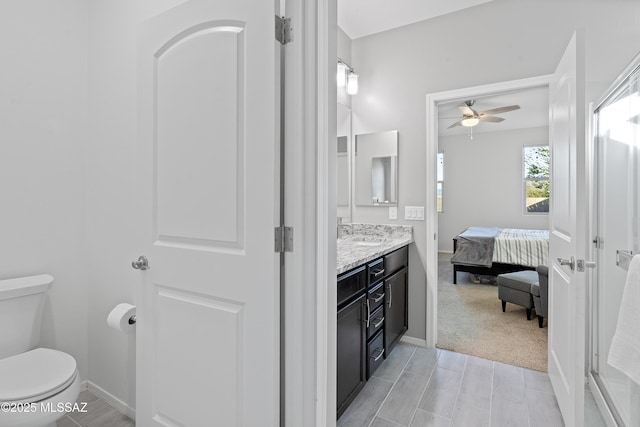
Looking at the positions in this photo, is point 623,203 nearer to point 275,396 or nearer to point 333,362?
point 333,362

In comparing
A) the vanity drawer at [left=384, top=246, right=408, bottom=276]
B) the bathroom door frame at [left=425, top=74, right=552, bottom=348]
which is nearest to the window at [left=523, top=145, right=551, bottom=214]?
the bathroom door frame at [left=425, top=74, right=552, bottom=348]

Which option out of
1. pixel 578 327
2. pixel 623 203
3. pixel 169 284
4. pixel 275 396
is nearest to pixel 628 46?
pixel 623 203

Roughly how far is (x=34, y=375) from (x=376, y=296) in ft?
5.76

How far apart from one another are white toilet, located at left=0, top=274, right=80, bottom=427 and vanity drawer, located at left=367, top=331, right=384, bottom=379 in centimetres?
149

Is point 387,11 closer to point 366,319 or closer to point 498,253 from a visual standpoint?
point 366,319

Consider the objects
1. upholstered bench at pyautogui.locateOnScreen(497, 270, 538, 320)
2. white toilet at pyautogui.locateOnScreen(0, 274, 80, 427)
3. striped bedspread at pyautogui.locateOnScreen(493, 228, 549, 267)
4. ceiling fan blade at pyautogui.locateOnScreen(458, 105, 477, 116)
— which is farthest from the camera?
ceiling fan blade at pyautogui.locateOnScreen(458, 105, 477, 116)

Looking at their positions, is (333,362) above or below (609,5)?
below

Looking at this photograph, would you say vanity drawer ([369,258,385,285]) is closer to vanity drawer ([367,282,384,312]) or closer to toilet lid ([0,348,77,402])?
vanity drawer ([367,282,384,312])

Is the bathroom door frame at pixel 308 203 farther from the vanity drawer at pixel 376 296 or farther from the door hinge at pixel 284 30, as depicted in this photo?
the vanity drawer at pixel 376 296

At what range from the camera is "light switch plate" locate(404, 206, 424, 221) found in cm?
275

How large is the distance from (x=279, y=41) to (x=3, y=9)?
162 cm

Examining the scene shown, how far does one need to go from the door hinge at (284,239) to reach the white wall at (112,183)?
986 millimetres

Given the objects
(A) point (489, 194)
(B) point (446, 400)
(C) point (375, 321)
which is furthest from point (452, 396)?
(A) point (489, 194)

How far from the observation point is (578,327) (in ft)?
4.92
